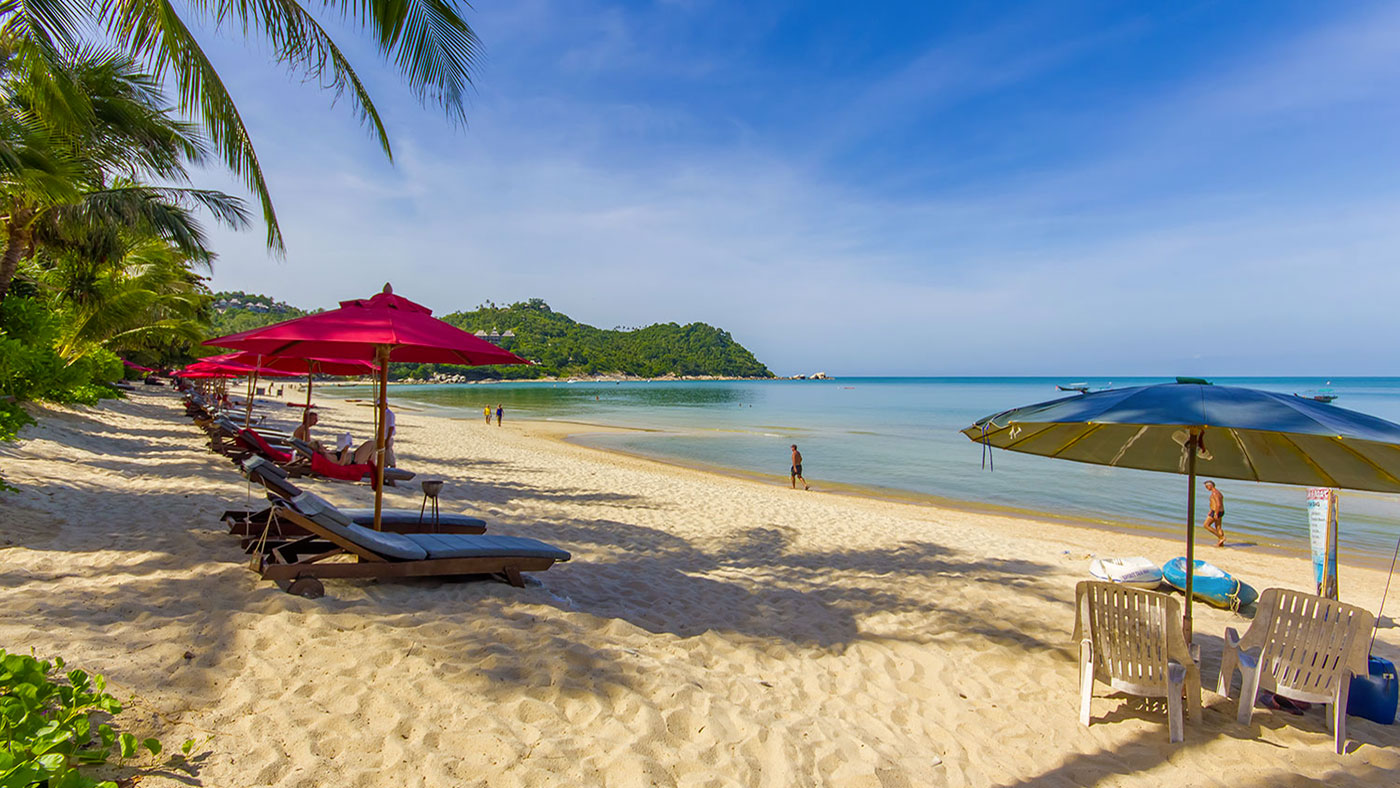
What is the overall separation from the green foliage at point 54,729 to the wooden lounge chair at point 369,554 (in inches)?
54.3

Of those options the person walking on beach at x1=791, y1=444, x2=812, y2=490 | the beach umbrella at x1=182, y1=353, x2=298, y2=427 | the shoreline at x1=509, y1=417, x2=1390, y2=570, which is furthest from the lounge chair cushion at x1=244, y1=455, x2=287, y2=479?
the person walking on beach at x1=791, y1=444, x2=812, y2=490

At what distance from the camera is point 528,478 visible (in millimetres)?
12609

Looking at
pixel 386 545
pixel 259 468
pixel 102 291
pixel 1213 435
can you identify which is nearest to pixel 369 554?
pixel 386 545

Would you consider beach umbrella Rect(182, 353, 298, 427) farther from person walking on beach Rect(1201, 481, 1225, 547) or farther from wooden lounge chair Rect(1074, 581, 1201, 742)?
person walking on beach Rect(1201, 481, 1225, 547)

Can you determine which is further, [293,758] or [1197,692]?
[1197,692]

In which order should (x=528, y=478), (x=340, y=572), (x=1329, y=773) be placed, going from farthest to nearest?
(x=528, y=478)
(x=340, y=572)
(x=1329, y=773)

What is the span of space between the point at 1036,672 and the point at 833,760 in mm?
2143

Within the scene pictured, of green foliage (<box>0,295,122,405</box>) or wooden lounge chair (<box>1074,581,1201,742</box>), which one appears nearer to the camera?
wooden lounge chair (<box>1074,581,1201,742</box>)

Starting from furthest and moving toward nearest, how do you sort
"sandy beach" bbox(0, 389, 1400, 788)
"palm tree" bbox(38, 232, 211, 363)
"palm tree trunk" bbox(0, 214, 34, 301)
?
"palm tree" bbox(38, 232, 211, 363) < "palm tree trunk" bbox(0, 214, 34, 301) < "sandy beach" bbox(0, 389, 1400, 788)

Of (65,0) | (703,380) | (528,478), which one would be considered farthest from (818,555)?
(703,380)

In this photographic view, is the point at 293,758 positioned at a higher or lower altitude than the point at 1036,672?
higher

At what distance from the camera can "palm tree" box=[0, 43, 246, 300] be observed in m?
6.70

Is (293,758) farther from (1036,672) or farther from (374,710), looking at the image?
(1036,672)

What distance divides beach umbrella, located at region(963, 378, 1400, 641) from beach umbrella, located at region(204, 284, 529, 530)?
12.1ft
